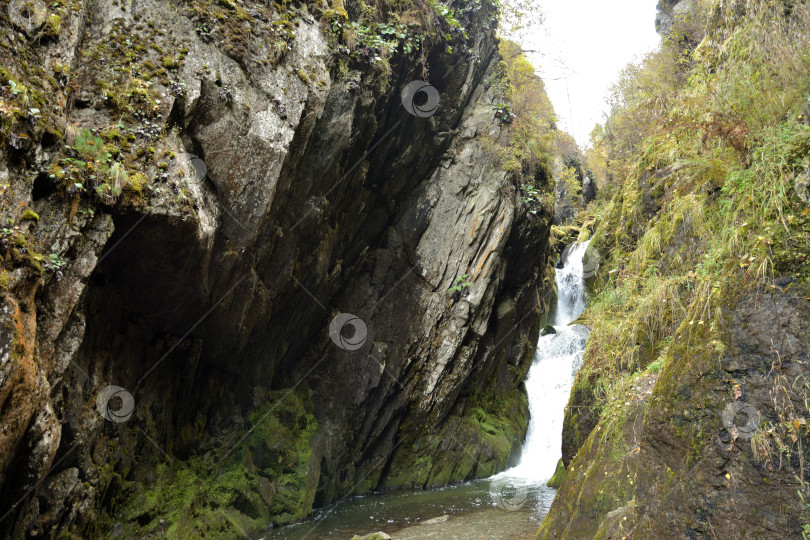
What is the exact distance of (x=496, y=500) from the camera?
1009 centimetres

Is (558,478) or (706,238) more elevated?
(706,238)

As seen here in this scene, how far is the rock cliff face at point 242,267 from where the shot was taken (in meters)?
4.98

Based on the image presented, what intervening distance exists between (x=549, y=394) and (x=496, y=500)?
6219mm

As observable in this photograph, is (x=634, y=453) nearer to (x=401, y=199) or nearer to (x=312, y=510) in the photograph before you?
(x=312, y=510)

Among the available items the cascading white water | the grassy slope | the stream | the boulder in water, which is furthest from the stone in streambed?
the cascading white water

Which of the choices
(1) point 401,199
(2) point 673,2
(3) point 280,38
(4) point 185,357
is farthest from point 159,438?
(2) point 673,2

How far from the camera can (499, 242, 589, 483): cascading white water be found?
1408cm

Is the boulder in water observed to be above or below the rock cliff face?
below

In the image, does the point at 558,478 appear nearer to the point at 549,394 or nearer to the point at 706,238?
the point at 549,394

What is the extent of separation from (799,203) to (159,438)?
8602 millimetres

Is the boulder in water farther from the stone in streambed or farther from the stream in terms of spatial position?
the stone in streambed

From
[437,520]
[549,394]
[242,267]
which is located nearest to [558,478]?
[437,520]

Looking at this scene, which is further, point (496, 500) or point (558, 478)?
point (558, 478)

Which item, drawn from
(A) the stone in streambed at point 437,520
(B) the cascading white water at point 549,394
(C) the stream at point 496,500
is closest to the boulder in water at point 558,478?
(C) the stream at point 496,500
